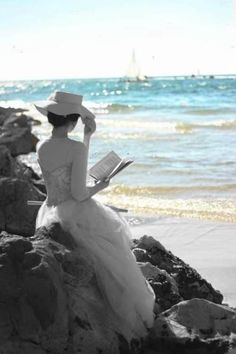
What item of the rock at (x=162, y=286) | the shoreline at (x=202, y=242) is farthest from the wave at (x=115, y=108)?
the rock at (x=162, y=286)

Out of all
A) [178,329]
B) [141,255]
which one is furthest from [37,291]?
[141,255]

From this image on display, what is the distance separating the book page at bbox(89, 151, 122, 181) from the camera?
4.90 meters

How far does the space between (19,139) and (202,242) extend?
11.7 meters

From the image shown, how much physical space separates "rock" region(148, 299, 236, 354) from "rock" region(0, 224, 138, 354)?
206 millimetres

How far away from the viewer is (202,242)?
909 centimetres

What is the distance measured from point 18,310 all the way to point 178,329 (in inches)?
42.7

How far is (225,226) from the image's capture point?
10055 millimetres

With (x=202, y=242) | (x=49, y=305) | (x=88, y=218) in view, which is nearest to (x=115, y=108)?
(x=202, y=242)

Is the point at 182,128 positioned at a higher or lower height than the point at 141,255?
lower

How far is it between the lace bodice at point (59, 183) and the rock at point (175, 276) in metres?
1.01

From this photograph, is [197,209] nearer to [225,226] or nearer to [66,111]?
[225,226]

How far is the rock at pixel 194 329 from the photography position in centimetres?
457

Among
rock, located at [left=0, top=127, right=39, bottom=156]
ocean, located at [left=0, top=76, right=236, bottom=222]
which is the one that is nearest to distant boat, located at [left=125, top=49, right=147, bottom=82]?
ocean, located at [left=0, top=76, right=236, bottom=222]

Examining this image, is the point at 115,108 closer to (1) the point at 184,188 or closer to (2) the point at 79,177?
(1) the point at 184,188
